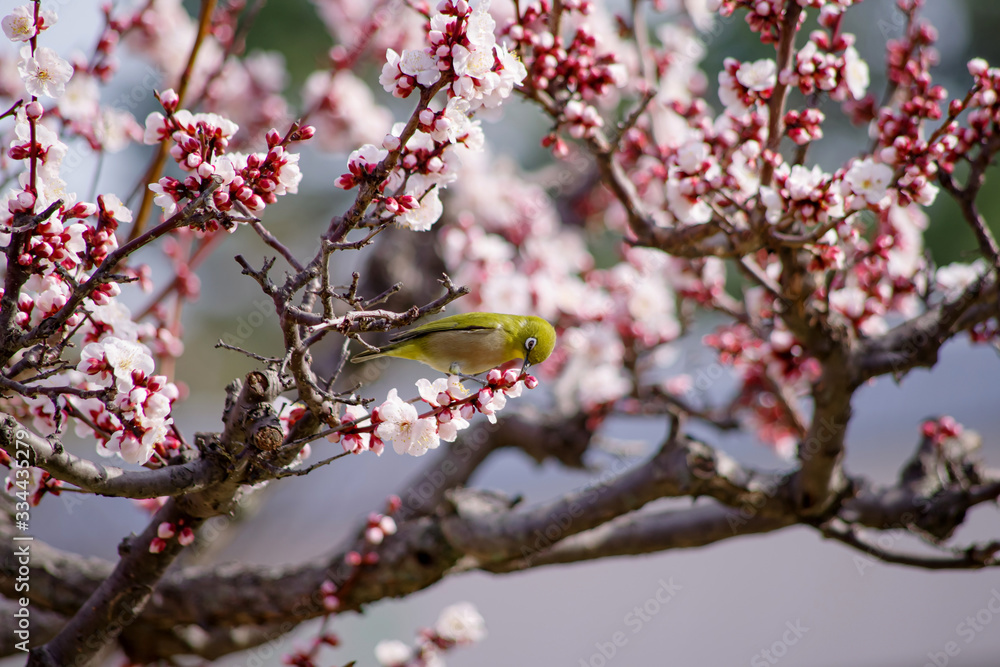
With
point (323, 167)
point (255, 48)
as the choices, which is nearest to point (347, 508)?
point (323, 167)

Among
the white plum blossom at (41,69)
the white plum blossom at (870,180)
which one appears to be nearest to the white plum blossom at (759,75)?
the white plum blossom at (870,180)

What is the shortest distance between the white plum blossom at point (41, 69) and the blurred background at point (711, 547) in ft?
6.42

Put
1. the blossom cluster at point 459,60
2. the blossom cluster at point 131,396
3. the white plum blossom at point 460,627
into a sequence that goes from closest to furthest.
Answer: the blossom cluster at point 459,60
the blossom cluster at point 131,396
the white plum blossom at point 460,627

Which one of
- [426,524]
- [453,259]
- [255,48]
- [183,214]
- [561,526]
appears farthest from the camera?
[255,48]

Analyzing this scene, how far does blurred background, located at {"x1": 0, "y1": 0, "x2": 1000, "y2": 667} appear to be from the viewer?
15.2ft

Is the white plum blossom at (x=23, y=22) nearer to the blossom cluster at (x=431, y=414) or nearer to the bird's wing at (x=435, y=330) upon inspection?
the blossom cluster at (x=431, y=414)

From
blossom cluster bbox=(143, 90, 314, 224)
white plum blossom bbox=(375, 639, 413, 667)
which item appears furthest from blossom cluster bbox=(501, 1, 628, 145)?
white plum blossom bbox=(375, 639, 413, 667)

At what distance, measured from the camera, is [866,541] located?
8.02 ft

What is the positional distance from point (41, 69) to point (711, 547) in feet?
18.8

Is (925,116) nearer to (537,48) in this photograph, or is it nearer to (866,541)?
(537,48)

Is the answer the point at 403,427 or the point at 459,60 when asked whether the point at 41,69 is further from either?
the point at 403,427

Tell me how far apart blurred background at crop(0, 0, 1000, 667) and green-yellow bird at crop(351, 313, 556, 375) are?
1468 mm

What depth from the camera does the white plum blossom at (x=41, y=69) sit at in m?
1.47

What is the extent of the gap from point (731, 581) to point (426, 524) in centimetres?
376
